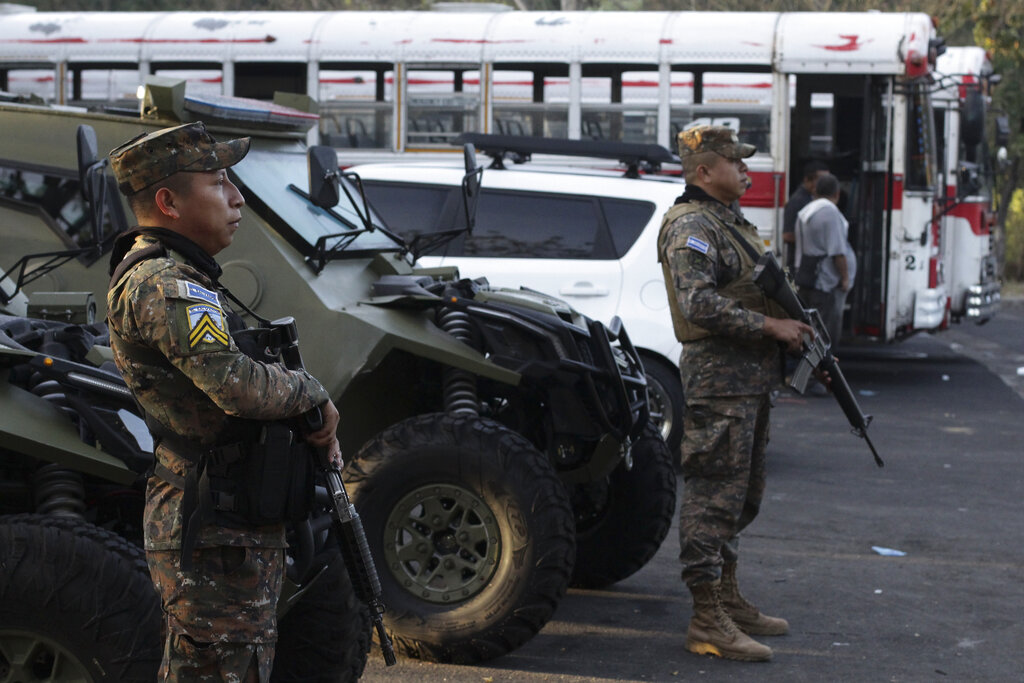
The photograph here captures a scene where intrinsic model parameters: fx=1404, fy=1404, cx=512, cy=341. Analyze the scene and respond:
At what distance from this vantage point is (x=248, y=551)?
304cm

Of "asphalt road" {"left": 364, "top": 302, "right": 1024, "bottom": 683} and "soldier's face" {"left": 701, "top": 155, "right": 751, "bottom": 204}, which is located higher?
"soldier's face" {"left": 701, "top": 155, "right": 751, "bottom": 204}

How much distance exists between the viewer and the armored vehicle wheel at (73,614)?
3.41 meters

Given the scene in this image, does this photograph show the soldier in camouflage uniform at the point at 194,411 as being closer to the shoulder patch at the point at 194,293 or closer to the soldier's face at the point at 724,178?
the shoulder patch at the point at 194,293

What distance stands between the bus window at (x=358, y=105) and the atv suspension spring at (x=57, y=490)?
381 inches

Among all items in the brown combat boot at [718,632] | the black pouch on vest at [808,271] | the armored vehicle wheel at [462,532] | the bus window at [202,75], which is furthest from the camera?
the bus window at [202,75]

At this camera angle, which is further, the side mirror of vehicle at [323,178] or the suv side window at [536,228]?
the suv side window at [536,228]

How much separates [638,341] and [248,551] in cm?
612

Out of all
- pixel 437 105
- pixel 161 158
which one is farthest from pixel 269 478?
pixel 437 105

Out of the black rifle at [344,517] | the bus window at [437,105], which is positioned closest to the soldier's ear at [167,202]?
the black rifle at [344,517]

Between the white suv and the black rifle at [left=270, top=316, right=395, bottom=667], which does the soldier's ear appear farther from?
the white suv

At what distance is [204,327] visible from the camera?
2.88m

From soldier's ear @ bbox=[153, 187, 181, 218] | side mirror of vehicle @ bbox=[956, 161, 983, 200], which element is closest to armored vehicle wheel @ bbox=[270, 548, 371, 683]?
soldier's ear @ bbox=[153, 187, 181, 218]

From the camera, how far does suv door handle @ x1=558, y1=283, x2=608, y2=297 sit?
30.2 feet

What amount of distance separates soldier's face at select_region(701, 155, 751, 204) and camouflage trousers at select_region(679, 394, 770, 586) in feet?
2.53
